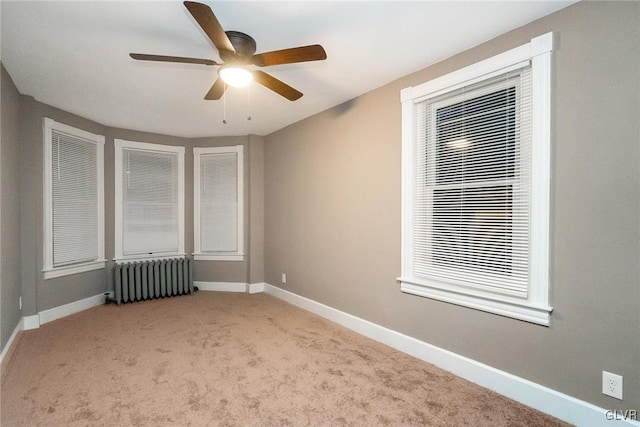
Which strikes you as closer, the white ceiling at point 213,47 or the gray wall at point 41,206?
the white ceiling at point 213,47

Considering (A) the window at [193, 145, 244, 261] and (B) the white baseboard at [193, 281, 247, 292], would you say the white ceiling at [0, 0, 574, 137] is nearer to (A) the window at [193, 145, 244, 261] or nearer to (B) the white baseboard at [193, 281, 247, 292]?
(A) the window at [193, 145, 244, 261]

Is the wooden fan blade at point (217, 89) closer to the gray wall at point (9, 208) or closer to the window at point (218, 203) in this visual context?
the gray wall at point (9, 208)

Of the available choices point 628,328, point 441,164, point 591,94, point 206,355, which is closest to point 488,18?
point 591,94

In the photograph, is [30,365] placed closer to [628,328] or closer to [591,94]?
[628,328]

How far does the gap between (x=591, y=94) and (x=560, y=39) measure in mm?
420

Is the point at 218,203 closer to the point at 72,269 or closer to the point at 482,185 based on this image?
the point at 72,269

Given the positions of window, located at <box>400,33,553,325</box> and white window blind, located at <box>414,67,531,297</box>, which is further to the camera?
white window blind, located at <box>414,67,531,297</box>

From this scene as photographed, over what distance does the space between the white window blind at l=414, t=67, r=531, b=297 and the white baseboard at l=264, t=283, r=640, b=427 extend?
0.61 meters

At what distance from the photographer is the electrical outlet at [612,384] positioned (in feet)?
5.85

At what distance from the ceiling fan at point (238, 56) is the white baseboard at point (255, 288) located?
3.36 metres

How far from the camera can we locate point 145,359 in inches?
110

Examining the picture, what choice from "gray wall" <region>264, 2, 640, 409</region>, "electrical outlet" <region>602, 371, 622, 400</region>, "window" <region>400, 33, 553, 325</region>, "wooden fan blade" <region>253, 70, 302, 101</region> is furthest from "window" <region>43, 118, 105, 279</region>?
"electrical outlet" <region>602, 371, 622, 400</region>

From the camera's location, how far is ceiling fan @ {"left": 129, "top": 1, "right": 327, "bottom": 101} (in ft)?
5.72

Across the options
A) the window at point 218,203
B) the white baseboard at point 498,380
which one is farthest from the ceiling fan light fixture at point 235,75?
the window at point 218,203
